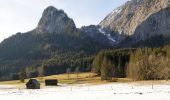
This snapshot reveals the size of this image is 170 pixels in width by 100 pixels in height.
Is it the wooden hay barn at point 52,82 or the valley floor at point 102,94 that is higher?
the wooden hay barn at point 52,82

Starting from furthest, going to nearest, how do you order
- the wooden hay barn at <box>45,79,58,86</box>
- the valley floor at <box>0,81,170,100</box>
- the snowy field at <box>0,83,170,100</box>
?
the wooden hay barn at <box>45,79,58,86</box> → the valley floor at <box>0,81,170,100</box> → the snowy field at <box>0,83,170,100</box>

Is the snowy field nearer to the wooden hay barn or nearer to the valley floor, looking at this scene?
the valley floor

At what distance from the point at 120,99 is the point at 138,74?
109m

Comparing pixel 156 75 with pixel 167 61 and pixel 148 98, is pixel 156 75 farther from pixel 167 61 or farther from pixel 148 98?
pixel 148 98

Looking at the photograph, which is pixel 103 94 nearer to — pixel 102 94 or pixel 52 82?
pixel 102 94

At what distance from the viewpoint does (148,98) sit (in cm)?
5562

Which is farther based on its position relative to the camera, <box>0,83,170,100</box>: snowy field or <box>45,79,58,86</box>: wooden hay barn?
<box>45,79,58,86</box>: wooden hay barn

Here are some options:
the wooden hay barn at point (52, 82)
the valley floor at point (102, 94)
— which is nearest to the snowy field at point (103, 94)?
the valley floor at point (102, 94)

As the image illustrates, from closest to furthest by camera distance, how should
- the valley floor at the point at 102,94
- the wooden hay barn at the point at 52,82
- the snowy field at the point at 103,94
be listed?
the snowy field at the point at 103,94 → the valley floor at the point at 102,94 → the wooden hay barn at the point at 52,82

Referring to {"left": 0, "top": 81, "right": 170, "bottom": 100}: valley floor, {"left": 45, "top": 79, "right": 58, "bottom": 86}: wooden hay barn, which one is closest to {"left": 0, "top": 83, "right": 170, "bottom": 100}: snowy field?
{"left": 0, "top": 81, "right": 170, "bottom": 100}: valley floor

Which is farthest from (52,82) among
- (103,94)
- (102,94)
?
(103,94)

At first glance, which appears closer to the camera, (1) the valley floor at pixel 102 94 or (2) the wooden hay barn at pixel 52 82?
(1) the valley floor at pixel 102 94

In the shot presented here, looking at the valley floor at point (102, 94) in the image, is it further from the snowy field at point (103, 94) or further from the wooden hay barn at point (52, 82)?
the wooden hay barn at point (52, 82)

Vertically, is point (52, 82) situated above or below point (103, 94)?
above
